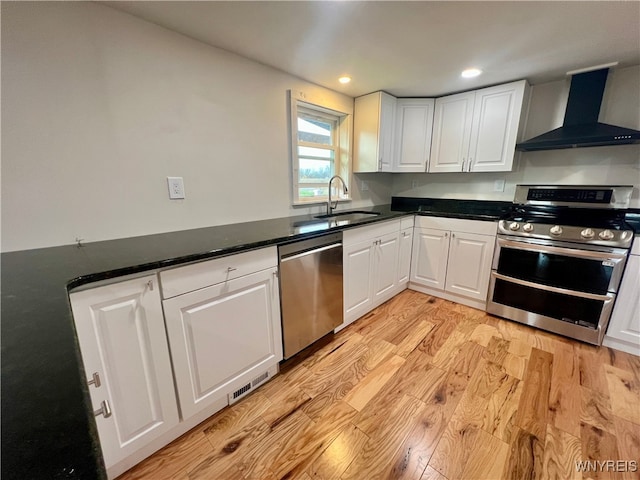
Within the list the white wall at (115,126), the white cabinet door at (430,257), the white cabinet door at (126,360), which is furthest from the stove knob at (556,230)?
the white cabinet door at (126,360)

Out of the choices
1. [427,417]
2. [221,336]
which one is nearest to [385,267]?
[427,417]

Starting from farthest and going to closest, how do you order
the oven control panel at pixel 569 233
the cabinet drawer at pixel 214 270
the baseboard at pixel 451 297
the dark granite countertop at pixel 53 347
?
the baseboard at pixel 451 297 < the oven control panel at pixel 569 233 < the cabinet drawer at pixel 214 270 < the dark granite countertop at pixel 53 347

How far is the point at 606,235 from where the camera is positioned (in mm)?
1801

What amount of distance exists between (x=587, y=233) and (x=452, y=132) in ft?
4.70

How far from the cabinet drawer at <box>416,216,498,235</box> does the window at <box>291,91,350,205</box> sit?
36.0 inches

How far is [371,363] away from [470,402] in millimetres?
604

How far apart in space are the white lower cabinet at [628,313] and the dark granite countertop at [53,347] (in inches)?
97.7

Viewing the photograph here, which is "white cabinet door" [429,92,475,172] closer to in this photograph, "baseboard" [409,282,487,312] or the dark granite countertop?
"baseboard" [409,282,487,312]

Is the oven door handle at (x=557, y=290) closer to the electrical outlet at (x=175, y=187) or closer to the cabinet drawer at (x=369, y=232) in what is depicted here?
the cabinet drawer at (x=369, y=232)

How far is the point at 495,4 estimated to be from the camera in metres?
1.27

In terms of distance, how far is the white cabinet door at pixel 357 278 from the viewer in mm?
2051

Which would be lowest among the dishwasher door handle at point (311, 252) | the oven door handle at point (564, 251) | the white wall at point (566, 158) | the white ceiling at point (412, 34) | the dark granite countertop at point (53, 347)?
the oven door handle at point (564, 251)

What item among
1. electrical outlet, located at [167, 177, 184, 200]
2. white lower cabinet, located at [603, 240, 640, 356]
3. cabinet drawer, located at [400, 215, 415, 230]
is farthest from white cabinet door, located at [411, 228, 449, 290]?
electrical outlet, located at [167, 177, 184, 200]

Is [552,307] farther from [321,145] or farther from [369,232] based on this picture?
[321,145]
